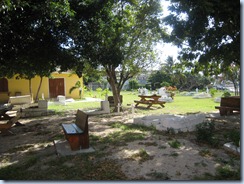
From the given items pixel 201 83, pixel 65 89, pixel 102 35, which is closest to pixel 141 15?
pixel 102 35

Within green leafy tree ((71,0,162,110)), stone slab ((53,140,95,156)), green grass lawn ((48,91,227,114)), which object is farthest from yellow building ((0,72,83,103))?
stone slab ((53,140,95,156))

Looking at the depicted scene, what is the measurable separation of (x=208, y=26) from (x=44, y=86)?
2211 cm

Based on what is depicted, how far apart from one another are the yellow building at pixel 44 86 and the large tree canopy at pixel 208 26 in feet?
56.4

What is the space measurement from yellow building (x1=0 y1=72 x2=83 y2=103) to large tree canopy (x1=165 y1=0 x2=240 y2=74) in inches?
677

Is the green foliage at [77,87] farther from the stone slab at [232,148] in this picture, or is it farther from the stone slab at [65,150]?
Result: the stone slab at [232,148]

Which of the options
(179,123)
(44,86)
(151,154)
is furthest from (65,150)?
(44,86)

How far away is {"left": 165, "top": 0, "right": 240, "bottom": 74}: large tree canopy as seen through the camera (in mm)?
6660

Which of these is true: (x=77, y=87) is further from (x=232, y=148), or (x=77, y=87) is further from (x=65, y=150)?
(x=232, y=148)

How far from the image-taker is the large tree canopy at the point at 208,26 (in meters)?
6.66

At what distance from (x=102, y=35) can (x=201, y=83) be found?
38.7 meters

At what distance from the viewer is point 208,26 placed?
8.82 m

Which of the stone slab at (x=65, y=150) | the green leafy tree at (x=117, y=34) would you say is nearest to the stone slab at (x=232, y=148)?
the stone slab at (x=65, y=150)

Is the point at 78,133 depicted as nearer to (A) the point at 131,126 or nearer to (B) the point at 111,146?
(B) the point at 111,146

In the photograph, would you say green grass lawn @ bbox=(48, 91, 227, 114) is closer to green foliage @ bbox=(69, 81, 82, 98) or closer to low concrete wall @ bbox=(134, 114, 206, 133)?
low concrete wall @ bbox=(134, 114, 206, 133)
